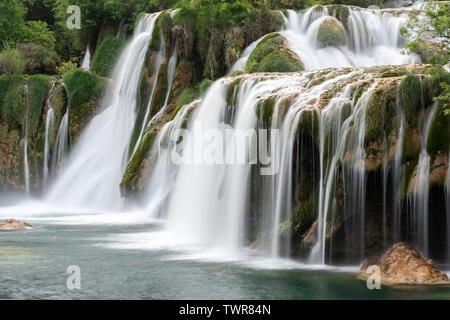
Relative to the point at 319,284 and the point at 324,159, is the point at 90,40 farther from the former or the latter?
the point at 319,284

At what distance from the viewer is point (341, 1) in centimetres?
3195

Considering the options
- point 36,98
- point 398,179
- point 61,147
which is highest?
point 36,98

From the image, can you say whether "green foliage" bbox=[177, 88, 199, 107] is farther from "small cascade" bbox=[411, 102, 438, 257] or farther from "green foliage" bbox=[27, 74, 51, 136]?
"small cascade" bbox=[411, 102, 438, 257]

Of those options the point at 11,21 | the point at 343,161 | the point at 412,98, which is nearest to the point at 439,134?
the point at 412,98

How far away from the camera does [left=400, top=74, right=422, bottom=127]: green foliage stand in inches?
421

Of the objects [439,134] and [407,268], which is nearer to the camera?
[407,268]

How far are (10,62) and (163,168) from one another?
13.9 meters

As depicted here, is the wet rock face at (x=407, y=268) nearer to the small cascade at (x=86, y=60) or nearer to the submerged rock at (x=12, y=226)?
the submerged rock at (x=12, y=226)

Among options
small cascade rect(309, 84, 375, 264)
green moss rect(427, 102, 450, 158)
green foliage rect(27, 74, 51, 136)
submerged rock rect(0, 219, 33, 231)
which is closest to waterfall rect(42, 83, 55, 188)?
green foliage rect(27, 74, 51, 136)

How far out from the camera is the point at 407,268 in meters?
9.76

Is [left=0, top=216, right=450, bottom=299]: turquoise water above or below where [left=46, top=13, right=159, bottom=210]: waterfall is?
below

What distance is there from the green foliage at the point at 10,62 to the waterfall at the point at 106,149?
5787mm

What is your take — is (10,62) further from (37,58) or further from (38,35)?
(38,35)

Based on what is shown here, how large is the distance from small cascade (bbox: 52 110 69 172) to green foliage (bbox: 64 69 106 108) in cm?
108
